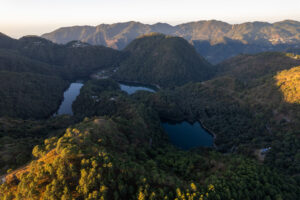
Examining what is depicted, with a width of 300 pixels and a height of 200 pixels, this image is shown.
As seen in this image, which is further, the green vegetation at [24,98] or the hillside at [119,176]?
the green vegetation at [24,98]

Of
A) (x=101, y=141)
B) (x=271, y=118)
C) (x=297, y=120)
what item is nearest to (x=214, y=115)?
(x=271, y=118)

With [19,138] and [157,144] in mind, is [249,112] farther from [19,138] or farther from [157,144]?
[19,138]

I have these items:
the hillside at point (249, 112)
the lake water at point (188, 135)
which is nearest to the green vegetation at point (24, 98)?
the hillside at point (249, 112)

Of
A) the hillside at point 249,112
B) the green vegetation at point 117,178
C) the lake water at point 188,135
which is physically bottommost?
the lake water at point 188,135

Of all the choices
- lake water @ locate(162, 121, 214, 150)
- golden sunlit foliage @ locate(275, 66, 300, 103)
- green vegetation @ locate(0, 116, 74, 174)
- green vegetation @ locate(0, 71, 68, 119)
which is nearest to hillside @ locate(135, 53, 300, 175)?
golden sunlit foliage @ locate(275, 66, 300, 103)

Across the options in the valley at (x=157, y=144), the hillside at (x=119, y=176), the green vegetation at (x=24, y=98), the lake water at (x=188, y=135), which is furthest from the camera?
the green vegetation at (x=24, y=98)

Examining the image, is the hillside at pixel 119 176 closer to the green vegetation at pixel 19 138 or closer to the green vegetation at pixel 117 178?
the green vegetation at pixel 117 178

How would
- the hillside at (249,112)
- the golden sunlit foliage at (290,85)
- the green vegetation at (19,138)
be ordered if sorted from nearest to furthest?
the green vegetation at (19,138), the hillside at (249,112), the golden sunlit foliage at (290,85)

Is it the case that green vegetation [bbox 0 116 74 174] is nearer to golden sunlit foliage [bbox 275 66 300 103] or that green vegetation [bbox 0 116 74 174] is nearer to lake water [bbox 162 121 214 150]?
lake water [bbox 162 121 214 150]

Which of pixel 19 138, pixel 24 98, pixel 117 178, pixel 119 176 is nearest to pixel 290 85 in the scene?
pixel 119 176
